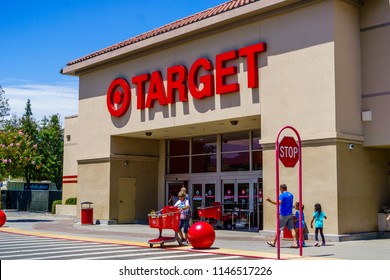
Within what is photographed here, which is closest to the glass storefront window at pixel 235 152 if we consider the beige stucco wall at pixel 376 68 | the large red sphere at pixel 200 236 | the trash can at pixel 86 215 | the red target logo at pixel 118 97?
the red target logo at pixel 118 97

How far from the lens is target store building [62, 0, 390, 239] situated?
19844mm

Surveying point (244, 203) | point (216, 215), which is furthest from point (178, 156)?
point (216, 215)

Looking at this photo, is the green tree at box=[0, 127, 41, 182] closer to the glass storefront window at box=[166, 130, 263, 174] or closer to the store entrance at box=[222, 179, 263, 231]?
the glass storefront window at box=[166, 130, 263, 174]

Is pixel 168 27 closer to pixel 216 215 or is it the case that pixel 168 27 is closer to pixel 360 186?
pixel 216 215

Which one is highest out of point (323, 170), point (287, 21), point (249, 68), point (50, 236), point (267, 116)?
point (287, 21)

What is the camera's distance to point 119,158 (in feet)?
96.0

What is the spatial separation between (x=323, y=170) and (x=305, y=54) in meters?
4.38

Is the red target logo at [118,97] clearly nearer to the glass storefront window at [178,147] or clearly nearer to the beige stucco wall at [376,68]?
the glass storefront window at [178,147]

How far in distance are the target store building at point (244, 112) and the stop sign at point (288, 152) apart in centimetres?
573

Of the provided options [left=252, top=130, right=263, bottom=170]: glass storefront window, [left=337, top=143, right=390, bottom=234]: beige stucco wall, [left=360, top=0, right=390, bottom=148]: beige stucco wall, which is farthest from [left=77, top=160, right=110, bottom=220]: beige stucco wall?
[left=360, top=0, right=390, bottom=148]: beige stucco wall

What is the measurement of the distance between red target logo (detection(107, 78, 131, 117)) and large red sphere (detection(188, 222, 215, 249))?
13.0 meters

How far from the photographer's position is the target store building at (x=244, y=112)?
65.1 feet
